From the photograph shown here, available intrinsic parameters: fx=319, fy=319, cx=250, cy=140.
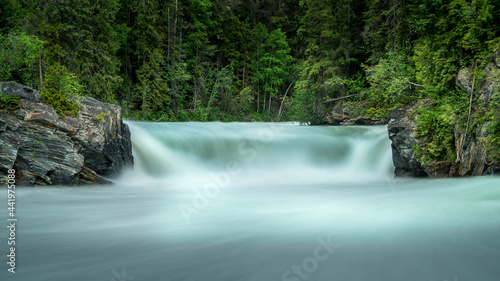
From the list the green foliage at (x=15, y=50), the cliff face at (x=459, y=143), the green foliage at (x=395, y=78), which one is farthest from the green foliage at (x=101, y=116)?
the green foliage at (x=395, y=78)

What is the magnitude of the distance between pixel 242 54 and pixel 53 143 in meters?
23.7

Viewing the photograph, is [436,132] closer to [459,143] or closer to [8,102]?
[459,143]

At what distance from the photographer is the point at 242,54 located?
94.4 ft

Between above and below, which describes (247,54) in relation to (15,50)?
above

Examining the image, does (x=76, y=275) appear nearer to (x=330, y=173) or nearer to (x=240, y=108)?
(x=330, y=173)

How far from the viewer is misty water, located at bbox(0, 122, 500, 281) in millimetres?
2490

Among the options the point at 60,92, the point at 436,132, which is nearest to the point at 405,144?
the point at 436,132

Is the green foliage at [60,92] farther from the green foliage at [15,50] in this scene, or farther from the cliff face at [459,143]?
the cliff face at [459,143]

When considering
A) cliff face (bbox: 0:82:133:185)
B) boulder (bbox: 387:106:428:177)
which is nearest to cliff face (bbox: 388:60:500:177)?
boulder (bbox: 387:106:428:177)

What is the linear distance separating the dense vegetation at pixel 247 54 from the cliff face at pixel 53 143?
1.58 feet

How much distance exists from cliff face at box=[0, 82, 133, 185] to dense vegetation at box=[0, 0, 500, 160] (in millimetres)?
483

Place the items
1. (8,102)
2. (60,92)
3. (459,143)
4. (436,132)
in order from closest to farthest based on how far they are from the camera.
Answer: (8,102)
(459,143)
(60,92)
(436,132)

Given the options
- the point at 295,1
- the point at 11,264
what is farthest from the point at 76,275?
the point at 295,1

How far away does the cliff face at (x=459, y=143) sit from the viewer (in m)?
6.78
